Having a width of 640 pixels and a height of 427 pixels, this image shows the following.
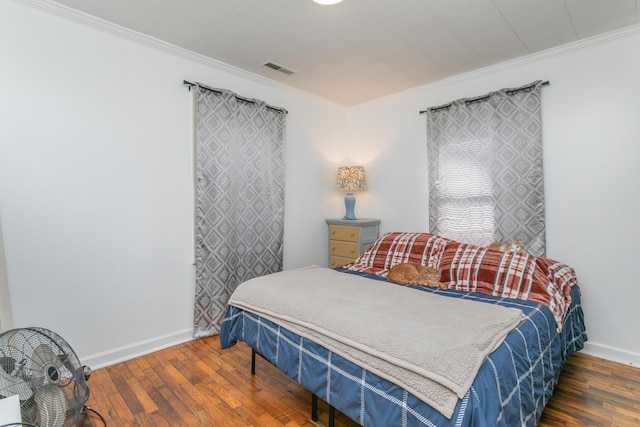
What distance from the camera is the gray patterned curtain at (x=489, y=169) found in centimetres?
277

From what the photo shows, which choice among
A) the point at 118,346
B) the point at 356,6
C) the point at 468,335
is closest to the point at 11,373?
the point at 118,346

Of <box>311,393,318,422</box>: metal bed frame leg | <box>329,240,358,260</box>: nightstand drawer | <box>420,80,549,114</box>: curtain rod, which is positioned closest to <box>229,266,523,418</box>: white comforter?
<box>311,393,318,422</box>: metal bed frame leg

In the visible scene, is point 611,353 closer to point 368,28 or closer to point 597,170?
point 597,170

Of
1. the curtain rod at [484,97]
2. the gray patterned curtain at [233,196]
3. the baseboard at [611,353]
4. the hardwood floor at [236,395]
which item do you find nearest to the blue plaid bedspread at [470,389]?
the hardwood floor at [236,395]

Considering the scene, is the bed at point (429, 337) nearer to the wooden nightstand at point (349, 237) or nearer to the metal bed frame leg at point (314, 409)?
the metal bed frame leg at point (314, 409)

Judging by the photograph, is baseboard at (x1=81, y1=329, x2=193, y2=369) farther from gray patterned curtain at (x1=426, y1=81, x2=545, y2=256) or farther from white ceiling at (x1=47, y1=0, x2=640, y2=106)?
gray patterned curtain at (x1=426, y1=81, x2=545, y2=256)

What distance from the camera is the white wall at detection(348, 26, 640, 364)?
2391 mm

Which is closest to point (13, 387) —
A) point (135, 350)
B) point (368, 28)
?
point (135, 350)

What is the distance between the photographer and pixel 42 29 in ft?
6.91

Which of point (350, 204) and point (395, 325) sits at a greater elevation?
point (350, 204)

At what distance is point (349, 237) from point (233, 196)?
139cm

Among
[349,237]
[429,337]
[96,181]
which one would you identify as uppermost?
[96,181]

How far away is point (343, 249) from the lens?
148 inches

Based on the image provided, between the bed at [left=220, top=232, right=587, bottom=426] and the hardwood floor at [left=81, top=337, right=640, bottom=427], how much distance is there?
0.78 ft
